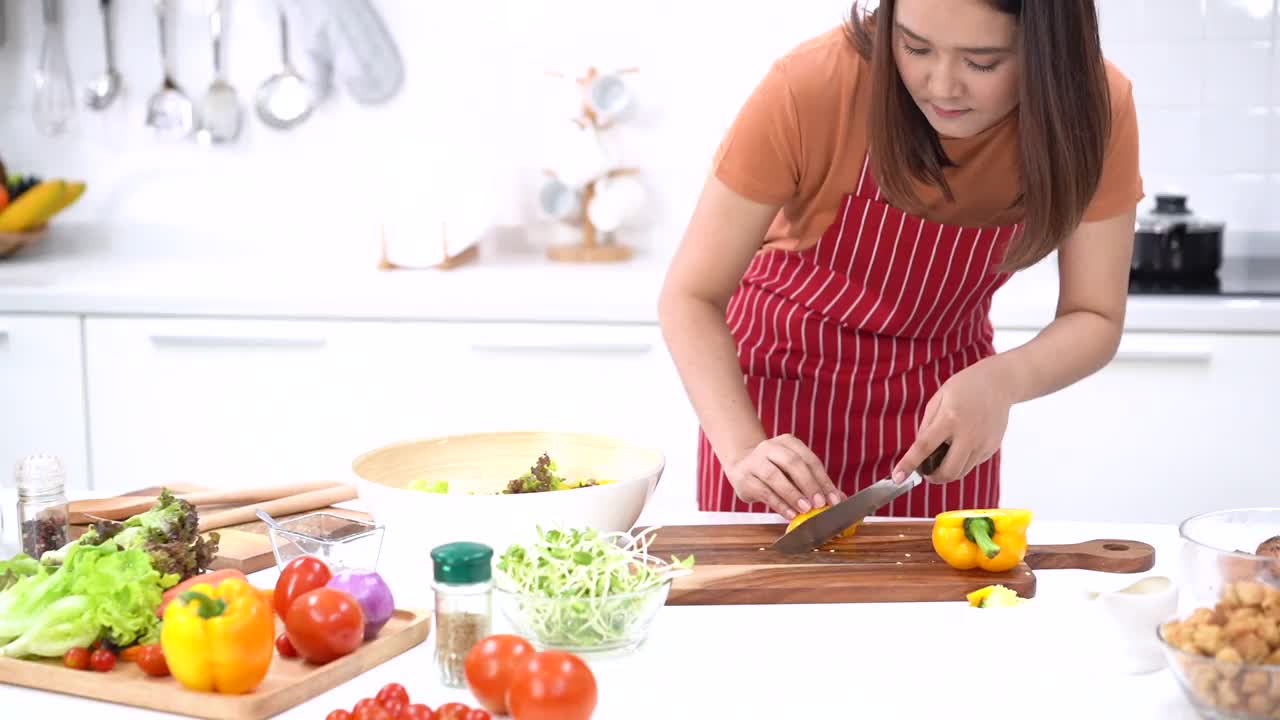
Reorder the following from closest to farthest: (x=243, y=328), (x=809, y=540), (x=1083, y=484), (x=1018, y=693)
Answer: (x=1018, y=693), (x=809, y=540), (x=1083, y=484), (x=243, y=328)

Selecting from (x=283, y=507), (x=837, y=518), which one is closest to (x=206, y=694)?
(x=283, y=507)

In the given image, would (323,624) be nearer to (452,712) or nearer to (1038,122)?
Result: (452,712)

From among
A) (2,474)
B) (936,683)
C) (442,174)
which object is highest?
(442,174)

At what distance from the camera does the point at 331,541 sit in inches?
53.9

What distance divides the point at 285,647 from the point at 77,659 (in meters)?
0.17

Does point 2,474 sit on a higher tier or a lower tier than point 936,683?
lower

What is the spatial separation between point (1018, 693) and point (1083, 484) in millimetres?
1625

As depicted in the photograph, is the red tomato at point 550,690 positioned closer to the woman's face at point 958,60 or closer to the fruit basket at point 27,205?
the woman's face at point 958,60

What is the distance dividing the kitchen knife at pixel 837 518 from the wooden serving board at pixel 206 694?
456 millimetres

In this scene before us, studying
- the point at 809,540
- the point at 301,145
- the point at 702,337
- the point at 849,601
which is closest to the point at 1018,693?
the point at 849,601

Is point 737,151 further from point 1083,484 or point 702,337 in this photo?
point 1083,484

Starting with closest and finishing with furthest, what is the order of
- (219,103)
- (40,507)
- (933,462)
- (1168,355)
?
(40,507)
(933,462)
(1168,355)
(219,103)

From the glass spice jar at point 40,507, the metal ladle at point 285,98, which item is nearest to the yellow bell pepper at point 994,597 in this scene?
the glass spice jar at point 40,507

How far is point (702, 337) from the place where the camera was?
1729mm
